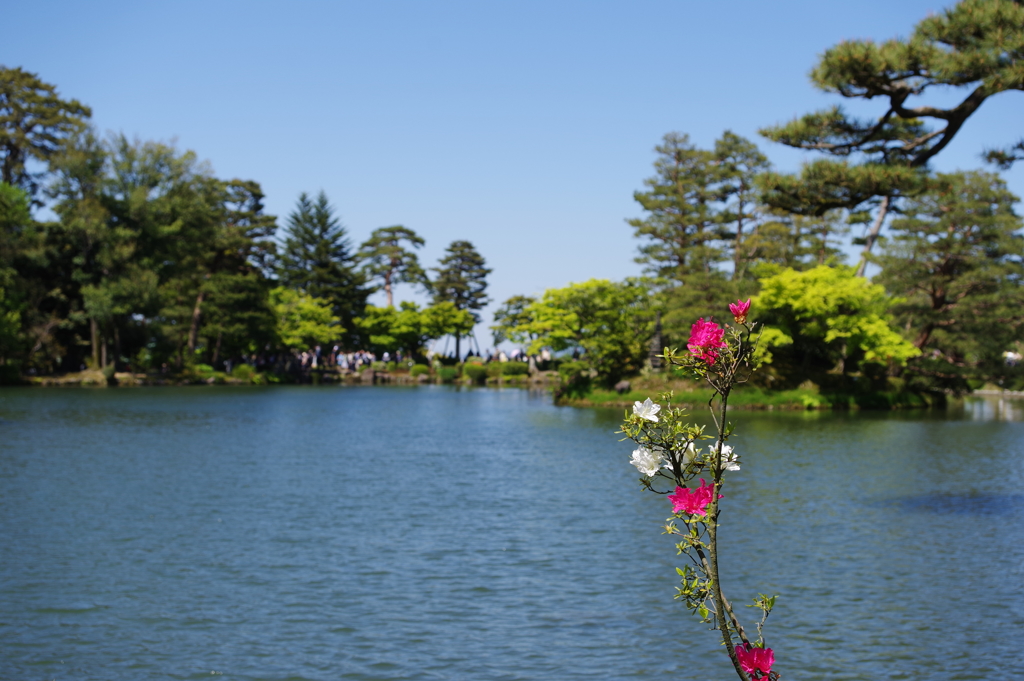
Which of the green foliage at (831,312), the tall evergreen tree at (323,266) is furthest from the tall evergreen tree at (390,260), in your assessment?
the green foliage at (831,312)

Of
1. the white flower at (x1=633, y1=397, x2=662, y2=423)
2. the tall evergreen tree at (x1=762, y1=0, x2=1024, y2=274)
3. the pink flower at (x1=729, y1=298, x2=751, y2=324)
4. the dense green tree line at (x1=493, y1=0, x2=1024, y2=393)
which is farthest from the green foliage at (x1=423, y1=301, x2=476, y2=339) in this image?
the white flower at (x1=633, y1=397, x2=662, y2=423)

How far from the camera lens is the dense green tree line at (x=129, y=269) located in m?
40.3

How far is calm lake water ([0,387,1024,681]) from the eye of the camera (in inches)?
281

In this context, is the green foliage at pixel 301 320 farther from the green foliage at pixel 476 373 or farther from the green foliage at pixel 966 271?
the green foliage at pixel 966 271

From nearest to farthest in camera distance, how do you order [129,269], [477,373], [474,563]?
[474,563] < [129,269] < [477,373]

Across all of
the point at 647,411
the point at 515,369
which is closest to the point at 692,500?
the point at 647,411

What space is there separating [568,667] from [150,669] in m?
3.34

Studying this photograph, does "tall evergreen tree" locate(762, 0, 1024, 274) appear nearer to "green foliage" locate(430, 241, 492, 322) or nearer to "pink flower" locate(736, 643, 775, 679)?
"pink flower" locate(736, 643, 775, 679)

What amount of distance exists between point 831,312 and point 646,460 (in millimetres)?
31683

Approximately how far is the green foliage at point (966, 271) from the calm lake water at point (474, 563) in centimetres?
1422

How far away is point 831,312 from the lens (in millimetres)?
32594

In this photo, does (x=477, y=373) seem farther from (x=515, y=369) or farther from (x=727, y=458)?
(x=727, y=458)

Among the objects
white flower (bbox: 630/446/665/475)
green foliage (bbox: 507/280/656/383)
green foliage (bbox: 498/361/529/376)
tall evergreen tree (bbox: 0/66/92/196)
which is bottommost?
white flower (bbox: 630/446/665/475)

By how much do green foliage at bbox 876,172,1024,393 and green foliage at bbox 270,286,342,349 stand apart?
3671cm
